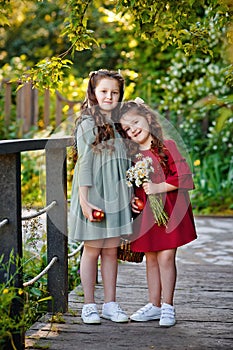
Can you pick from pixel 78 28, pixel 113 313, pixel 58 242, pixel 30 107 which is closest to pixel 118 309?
pixel 113 313

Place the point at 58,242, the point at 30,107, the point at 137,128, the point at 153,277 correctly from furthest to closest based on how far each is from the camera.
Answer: the point at 30,107 → the point at 58,242 → the point at 153,277 → the point at 137,128

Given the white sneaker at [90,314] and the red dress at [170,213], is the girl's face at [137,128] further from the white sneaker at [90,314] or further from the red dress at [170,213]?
the white sneaker at [90,314]

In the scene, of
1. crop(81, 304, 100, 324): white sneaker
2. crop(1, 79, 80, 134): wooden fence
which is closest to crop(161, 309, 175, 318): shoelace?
crop(81, 304, 100, 324): white sneaker

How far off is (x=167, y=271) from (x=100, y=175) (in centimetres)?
59

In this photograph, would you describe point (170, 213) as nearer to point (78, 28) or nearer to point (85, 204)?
point (85, 204)

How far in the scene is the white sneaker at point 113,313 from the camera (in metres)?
3.56

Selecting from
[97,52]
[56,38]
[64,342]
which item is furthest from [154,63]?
[64,342]

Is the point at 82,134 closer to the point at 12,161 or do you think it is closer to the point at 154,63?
the point at 12,161

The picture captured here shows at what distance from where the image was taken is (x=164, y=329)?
3445mm

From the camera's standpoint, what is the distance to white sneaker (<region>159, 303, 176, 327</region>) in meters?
3.48

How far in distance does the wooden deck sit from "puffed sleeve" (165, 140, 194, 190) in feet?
2.34

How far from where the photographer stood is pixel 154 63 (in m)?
10.0

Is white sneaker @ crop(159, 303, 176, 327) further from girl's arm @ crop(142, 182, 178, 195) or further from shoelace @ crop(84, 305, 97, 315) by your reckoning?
girl's arm @ crop(142, 182, 178, 195)

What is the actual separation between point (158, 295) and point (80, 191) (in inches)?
27.5
